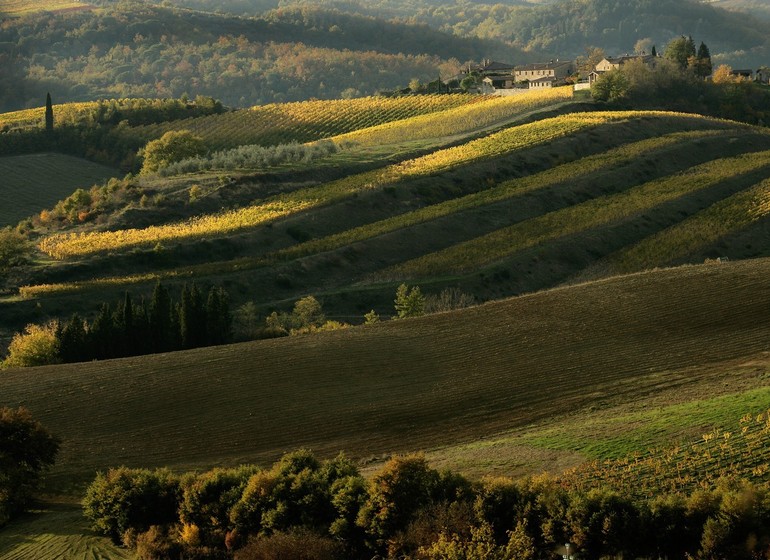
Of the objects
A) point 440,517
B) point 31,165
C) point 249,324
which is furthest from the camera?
point 31,165

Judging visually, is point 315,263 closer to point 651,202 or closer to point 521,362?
point 651,202

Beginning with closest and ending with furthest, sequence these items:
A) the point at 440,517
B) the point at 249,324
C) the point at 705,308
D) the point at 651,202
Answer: the point at 440,517 < the point at 705,308 < the point at 249,324 < the point at 651,202

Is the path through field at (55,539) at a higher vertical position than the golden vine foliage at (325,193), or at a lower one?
lower

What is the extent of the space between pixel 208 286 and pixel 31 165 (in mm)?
80094

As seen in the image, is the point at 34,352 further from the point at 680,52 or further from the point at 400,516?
the point at 680,52

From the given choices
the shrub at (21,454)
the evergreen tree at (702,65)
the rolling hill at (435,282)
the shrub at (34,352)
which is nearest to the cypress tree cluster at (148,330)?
the shrub at (34,352)

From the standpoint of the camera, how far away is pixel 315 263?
3521 inches

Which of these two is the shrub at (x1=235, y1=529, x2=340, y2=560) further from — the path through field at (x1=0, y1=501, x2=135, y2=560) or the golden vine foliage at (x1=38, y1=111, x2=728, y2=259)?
the golden vine foliage at (x1=38, y1=111, x2=728, y2=259)

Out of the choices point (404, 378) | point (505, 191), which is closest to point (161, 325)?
point (404, 378)

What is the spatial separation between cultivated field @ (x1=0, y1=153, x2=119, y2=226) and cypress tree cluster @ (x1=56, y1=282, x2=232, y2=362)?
66.3 metres

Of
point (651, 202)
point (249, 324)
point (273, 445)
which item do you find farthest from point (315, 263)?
point (273, 445)

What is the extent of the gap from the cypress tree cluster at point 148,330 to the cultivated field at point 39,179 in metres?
66.3

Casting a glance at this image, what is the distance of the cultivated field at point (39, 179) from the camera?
136 meters

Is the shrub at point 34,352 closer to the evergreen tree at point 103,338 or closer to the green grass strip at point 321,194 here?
the evergreen tree at point 103,338
